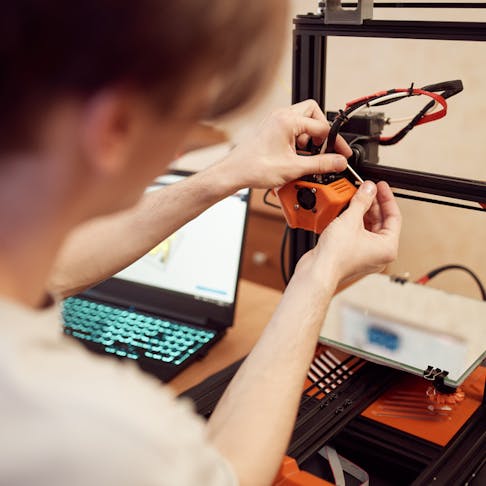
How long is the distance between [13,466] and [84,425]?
5 cm

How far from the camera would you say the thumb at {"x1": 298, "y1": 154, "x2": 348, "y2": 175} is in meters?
0.75

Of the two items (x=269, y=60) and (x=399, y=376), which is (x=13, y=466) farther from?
(x=399, y=376)

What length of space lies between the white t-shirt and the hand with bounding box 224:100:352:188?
39cm

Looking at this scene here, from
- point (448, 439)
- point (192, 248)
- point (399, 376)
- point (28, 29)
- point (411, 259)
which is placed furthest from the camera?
point (411, 259)

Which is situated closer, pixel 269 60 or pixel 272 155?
pixel 269 60

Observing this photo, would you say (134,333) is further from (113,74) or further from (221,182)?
(113,74)

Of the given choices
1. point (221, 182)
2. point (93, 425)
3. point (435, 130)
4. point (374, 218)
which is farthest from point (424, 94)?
point (435, 130)

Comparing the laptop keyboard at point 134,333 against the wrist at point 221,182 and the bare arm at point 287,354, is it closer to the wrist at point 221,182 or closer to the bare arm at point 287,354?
the wrist at point 221,182

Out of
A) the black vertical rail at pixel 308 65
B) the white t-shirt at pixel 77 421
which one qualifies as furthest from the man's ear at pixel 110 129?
the black vertical rail at pixel 308 65

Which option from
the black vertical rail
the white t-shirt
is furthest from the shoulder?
the black vertical rail

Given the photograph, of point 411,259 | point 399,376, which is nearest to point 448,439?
point 399,376

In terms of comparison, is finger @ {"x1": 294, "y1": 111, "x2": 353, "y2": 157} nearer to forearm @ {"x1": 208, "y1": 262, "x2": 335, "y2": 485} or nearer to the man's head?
forearm @ {"x1": 208, "y1": 262, "x2": 335, "y2": 485}

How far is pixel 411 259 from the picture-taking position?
1.78m

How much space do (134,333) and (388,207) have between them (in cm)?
57
